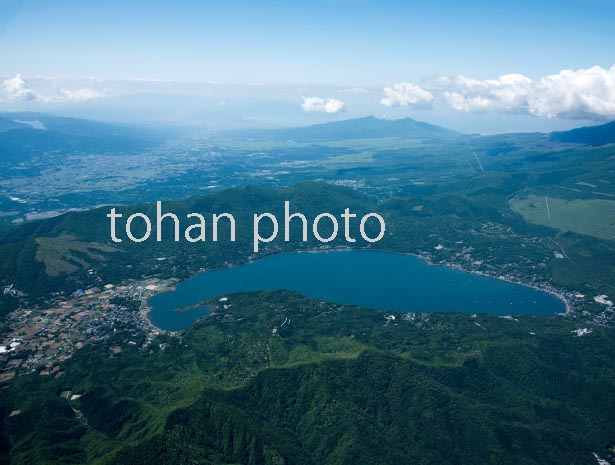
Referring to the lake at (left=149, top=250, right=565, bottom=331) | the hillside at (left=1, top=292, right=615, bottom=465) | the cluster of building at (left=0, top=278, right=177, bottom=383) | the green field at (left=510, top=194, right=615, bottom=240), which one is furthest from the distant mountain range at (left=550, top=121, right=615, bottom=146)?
the cluster of building at (left=0, top=278, right=177, bottom=383)

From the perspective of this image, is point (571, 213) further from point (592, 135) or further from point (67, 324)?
point (67, 324)

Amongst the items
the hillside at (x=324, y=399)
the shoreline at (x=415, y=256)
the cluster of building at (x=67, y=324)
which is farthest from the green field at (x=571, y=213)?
the cluster of building at (x=67, y=324)

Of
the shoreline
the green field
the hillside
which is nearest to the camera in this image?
the hillside

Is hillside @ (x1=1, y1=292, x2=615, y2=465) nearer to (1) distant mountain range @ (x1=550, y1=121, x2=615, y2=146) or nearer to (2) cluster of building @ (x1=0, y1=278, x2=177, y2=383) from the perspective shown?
(2) cluster of building @ (x1=0, y1=278, x2=177, y2=383)

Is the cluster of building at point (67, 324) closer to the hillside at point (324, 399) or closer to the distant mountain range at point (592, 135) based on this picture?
the hillside at point (324, 399)

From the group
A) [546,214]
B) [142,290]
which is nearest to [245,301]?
[142,290]

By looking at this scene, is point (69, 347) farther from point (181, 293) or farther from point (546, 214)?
point (546, 214)
